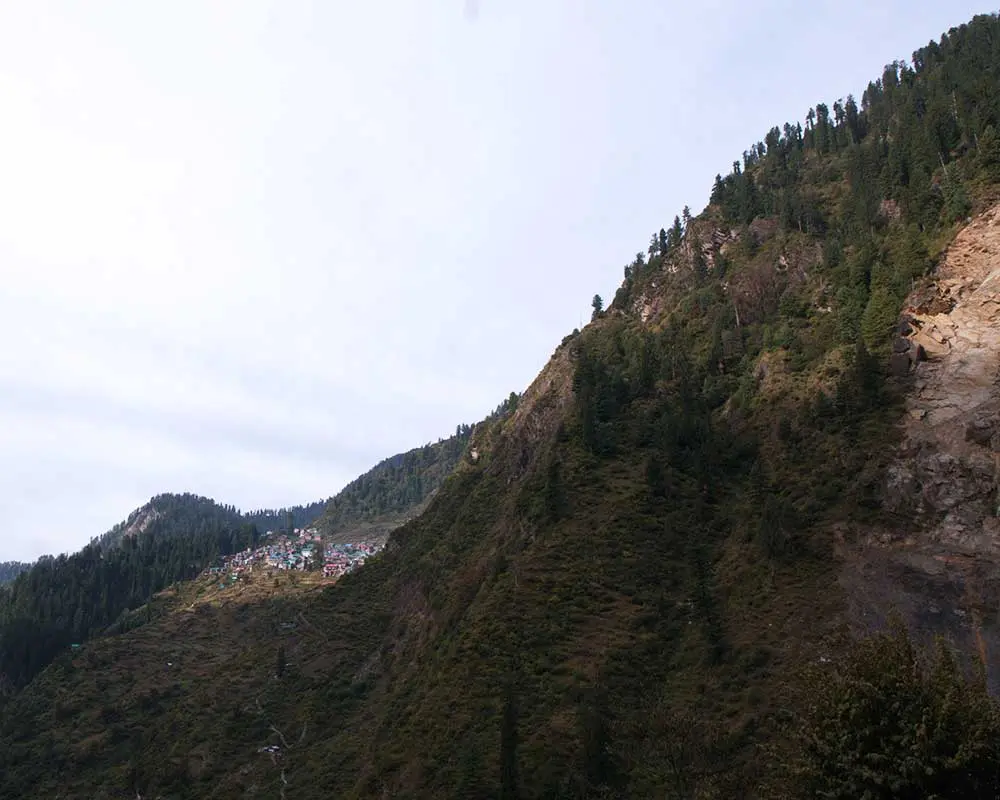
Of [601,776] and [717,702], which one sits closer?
[601,776]

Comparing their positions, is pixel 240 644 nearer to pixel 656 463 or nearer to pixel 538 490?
pixel 538 490

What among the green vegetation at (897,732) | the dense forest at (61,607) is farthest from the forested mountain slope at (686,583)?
the dense forest at (61,607)


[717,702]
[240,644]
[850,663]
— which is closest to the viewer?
[850,663]

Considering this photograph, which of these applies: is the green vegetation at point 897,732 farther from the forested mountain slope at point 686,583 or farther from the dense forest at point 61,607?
the dense forest at point 61,607

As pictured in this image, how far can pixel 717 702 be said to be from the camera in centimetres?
4269

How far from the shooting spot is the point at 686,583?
56625 millimetres

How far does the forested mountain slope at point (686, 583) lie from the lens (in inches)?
1469

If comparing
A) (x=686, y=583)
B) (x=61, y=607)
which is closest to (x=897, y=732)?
(x=686, y=583)

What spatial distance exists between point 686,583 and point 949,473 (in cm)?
2213

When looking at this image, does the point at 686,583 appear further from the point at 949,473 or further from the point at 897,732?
the point at 897,732

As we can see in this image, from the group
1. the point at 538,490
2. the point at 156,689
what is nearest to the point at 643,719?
the point at 538,490

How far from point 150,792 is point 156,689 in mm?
40048

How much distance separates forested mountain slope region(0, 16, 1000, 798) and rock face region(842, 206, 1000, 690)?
34 cm

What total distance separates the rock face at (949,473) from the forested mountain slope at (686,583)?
34 cm
